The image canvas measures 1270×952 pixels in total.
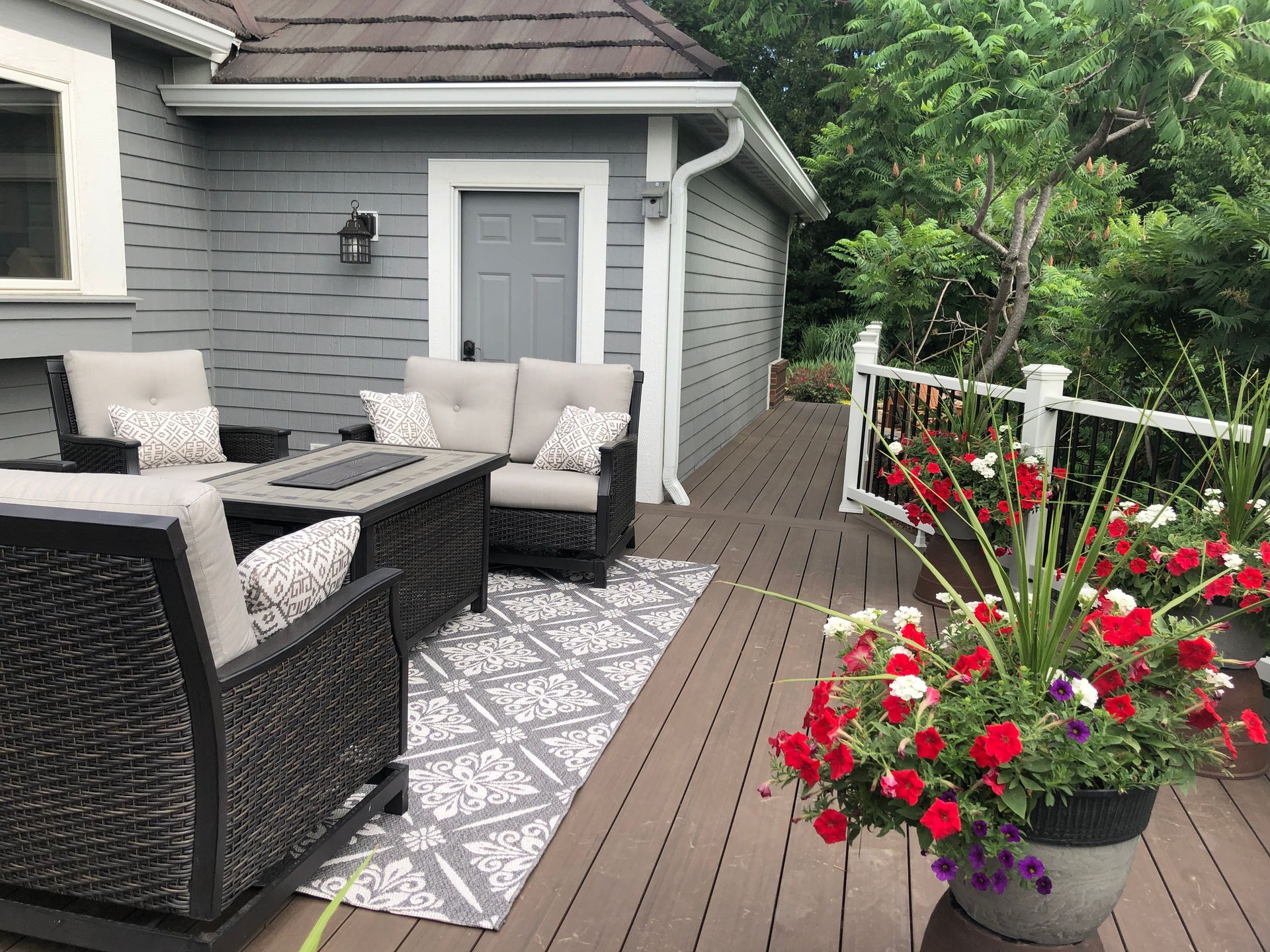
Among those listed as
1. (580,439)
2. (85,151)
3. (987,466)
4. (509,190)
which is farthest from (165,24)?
(987,466)

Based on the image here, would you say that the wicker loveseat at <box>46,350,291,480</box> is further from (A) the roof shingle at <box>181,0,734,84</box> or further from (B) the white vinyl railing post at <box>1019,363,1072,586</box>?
(B) the white vinyl railing post at <box>1019,363,1072,586</box>

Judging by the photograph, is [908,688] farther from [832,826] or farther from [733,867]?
[733,867]

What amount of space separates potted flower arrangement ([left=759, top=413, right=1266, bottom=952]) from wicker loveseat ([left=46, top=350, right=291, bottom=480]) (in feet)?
10.6

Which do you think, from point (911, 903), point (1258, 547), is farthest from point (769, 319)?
point (911, 903)

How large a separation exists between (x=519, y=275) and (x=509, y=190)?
0.50m

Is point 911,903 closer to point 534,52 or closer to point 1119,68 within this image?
point 1119,68

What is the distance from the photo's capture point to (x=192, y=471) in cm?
438

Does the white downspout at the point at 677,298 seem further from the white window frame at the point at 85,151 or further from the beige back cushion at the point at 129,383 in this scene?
the white window frame at the point at 85,151

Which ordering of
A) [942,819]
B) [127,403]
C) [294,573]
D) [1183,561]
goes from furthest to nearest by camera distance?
1. [127,403]
2. [1183,561]
3. [294,573]
4. [942,819]

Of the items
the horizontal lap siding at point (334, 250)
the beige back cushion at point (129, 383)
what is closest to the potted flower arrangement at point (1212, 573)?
the horizontal lap siding at point (334, 250)

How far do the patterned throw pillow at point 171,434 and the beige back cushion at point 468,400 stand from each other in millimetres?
943

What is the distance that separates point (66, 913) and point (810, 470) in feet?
20.8

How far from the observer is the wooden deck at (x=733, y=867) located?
205 cm

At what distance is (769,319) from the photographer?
12.0m
